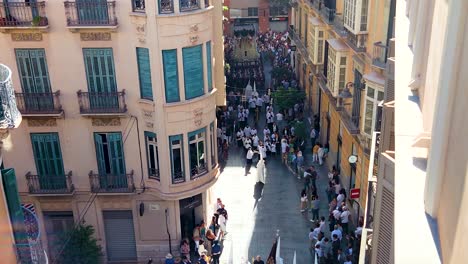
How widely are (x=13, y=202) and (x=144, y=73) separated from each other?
8.11 m

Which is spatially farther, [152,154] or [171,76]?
[152,154]

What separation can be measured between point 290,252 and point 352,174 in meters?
5.03

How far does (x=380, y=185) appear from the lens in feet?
21.3

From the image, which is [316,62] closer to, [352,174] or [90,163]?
[352,174]

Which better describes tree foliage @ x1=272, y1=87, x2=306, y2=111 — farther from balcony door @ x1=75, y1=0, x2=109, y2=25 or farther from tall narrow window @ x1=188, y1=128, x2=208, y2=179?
balcony door @ x1=75, y1=0, x2=109, y2=25

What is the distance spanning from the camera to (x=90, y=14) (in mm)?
16031

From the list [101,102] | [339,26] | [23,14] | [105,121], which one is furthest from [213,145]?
Result: [339,26]

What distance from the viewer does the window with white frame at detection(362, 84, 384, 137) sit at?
55.5 ft

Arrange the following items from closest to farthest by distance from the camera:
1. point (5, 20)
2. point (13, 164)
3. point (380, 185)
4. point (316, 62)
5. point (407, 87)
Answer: point (407, 87) → point (380, 185) → point (5, 20) → point (13, 164) → point (316, 62)

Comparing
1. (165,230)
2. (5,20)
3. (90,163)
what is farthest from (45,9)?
(165,230)

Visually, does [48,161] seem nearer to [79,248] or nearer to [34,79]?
[34,79]

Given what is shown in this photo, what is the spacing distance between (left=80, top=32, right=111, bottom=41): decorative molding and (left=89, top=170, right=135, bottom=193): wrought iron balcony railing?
4704mm

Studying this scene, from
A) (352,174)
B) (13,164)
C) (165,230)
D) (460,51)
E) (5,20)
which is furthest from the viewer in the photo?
(352,174)

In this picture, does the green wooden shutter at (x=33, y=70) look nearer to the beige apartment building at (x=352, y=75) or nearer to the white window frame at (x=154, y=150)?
the white window frame at (x=154, y=150)
